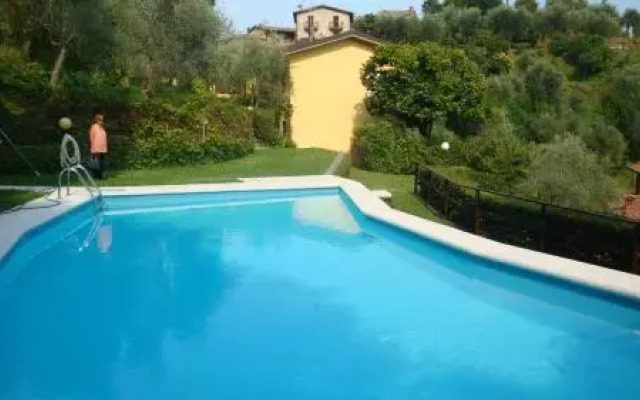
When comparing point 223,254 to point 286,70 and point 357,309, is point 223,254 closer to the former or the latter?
point 357,309

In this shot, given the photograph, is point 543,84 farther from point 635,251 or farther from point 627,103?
point 635,251

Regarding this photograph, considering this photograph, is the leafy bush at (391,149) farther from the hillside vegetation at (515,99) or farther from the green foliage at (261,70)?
the green foliage at (261,70)

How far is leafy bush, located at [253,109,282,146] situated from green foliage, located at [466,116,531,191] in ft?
31.8

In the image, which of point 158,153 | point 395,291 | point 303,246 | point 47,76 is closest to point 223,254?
point 303,246

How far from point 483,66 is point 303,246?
37349 mm

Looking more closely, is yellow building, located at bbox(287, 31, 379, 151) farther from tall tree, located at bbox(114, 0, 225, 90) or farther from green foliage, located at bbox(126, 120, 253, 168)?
green foliage, located at bbox(126, 120, 253, 168)

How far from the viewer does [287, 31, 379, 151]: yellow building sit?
32500mm

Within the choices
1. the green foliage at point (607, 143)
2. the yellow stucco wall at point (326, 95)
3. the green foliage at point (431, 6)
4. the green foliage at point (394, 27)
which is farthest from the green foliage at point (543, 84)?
the green foliage at point (431, 6)

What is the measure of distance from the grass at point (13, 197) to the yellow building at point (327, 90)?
19.1 meters

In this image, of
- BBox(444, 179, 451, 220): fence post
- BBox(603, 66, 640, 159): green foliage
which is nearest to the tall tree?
BBox(444, 179, 451, 220): fence post

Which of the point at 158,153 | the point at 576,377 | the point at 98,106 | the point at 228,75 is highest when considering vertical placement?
the point at 228,75

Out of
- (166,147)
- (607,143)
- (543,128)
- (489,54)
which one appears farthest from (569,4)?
(166,147)

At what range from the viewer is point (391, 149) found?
91.2ft

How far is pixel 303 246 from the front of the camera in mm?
12156
